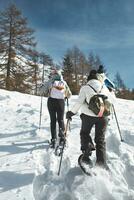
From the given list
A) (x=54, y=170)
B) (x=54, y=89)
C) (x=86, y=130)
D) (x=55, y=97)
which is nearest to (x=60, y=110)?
(x=55, y=97)

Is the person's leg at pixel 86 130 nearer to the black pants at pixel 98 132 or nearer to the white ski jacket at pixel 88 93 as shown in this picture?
the black pants at pixel 98 132

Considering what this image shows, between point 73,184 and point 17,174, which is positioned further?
point 17,174

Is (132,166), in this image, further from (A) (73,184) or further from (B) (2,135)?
(B) (2,135)

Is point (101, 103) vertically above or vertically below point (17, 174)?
above

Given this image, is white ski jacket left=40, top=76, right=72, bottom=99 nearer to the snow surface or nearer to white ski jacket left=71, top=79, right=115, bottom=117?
the snow surface

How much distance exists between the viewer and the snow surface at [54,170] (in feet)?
18.8

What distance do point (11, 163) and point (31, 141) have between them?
8.02 feet

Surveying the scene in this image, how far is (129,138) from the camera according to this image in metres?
10.1

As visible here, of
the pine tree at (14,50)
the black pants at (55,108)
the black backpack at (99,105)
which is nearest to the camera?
the black backpack at (99,105)

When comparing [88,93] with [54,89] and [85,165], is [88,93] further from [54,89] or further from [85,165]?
[54,89]

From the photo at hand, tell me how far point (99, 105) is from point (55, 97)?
110 inches

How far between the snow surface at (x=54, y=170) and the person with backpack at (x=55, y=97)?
32.2 inches

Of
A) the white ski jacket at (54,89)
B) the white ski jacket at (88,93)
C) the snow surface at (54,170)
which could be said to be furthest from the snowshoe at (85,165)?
the white ski jacket at (54,89)

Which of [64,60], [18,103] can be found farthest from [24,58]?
[64,60]
